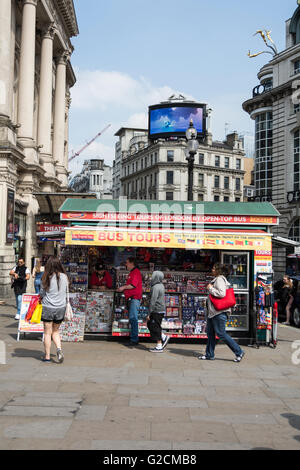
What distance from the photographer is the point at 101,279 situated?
12.1 metres

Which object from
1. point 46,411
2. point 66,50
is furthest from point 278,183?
point 46,411

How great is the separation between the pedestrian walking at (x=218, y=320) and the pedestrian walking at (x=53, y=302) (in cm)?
272

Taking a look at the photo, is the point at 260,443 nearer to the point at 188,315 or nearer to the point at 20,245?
the point at 188,315

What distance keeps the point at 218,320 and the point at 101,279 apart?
3738mm

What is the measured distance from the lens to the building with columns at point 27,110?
73.2ft

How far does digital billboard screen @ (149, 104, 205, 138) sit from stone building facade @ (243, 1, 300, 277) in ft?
32.9

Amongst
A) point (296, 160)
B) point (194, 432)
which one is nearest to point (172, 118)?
point (296, 160)

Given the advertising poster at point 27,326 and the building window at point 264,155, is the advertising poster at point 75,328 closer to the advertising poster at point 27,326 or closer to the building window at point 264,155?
the advertising poster at point 27,326

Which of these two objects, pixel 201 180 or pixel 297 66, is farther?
pixel 201 180

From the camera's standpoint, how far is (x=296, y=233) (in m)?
43.4

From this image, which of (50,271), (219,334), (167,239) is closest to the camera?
(50,271)

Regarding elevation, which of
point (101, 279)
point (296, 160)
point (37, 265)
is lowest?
point (101, 279)

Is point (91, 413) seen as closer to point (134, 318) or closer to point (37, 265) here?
point (134, 318)

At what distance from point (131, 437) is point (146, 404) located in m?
1.28
